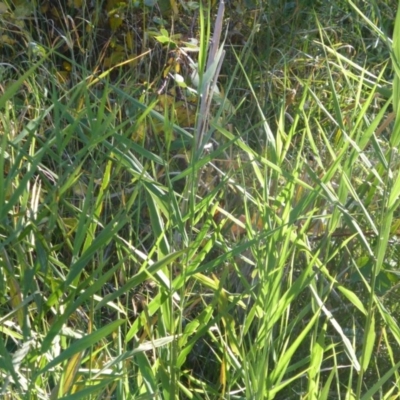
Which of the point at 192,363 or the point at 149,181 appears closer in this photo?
the point at 149,181

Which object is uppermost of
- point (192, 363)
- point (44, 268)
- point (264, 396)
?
point (44, 268)

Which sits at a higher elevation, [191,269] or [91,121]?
[91,121]

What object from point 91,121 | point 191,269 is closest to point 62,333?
point 191,269

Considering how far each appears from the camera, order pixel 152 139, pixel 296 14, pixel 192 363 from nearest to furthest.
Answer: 1. pixel 192 363
2. pixel 152 139
3. pixel 296 14

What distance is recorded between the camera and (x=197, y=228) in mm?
1884

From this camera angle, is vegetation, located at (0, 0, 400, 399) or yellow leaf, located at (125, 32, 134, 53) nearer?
vegetation, located at (0, 0, 400, 399)

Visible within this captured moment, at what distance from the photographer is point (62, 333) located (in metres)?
1.30

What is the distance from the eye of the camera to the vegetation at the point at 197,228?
4.05 ft

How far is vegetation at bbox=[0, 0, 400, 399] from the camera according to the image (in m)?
1.23

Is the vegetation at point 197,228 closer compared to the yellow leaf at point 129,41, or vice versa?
the vegetation at point 197,228

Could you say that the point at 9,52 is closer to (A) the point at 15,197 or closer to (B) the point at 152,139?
(B) the point at 152,139

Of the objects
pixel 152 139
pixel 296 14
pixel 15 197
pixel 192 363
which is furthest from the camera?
pixel 296 14

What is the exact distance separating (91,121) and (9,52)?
150 cm

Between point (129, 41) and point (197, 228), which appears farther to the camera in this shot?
point (129, 41)
